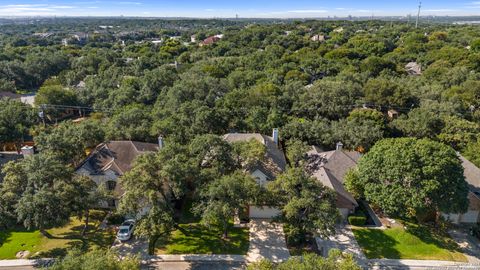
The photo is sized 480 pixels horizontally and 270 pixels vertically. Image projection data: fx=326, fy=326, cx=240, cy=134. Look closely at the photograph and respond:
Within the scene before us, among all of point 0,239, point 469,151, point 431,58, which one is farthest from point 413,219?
point 431,58

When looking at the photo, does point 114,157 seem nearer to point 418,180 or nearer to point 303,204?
point 303,204

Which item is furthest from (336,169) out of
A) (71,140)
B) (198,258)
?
(71,140)

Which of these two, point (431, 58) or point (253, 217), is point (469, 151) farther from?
point (431, 58)

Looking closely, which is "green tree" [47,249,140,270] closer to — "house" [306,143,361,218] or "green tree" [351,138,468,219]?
"house" [306,143,361,218]

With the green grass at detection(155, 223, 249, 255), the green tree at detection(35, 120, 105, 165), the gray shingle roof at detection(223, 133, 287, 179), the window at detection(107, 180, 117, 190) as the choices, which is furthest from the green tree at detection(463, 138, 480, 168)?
the green tree at detection(35, 120, 105, 165)

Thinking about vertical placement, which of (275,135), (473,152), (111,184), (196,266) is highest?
(275,135)
